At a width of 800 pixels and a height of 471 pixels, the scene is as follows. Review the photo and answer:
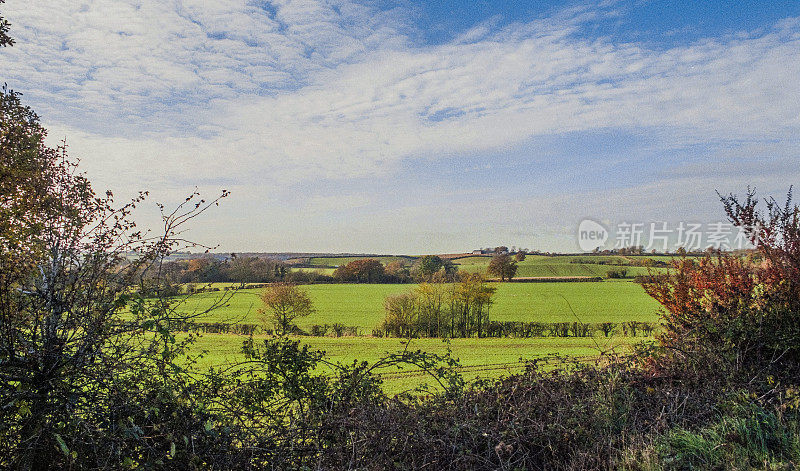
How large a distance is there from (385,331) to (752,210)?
3646 centimetres

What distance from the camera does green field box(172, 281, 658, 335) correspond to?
5031 centimetres

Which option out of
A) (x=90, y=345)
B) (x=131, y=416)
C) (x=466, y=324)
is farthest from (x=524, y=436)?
(x=466, y=324)

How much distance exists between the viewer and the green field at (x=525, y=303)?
50.3m

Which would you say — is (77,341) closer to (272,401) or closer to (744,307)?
(272,401)

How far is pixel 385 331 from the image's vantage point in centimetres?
4344

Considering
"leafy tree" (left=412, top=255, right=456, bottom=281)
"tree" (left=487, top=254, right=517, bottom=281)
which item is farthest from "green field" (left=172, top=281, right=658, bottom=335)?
"leafy tree" (left=412, top=255, right=456, bottom=281)

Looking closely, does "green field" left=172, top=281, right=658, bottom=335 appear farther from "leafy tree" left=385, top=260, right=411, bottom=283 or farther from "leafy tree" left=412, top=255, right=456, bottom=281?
"leafy tree" left=412, top=255, right=456, bottom=281

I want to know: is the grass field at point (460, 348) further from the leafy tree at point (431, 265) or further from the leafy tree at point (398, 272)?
the leafy tree at point (398, 272)

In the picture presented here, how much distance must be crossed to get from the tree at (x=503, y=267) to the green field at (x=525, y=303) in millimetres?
1665

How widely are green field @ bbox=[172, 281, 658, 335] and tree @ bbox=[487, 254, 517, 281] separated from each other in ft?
5.46

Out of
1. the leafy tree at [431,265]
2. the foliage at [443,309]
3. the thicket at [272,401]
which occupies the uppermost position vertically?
the leafy tree at [431,265]

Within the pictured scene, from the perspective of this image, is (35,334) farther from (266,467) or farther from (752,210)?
(752,210)

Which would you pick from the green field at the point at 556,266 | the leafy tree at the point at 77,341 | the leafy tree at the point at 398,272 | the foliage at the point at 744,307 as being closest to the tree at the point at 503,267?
the green field at the point at 556,266

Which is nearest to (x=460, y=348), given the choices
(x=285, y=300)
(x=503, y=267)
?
(x=285, y=300)
